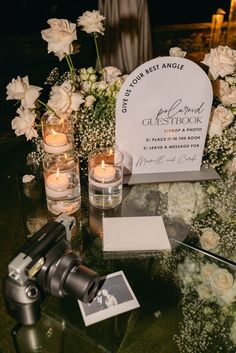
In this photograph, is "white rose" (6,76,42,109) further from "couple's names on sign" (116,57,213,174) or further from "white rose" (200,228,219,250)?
"white rose" (200,228,219,250)

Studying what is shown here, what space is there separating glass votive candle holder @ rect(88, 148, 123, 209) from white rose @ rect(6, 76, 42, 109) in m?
0.26

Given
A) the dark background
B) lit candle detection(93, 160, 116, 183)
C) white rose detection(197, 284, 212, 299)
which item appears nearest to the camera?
white rose detection(197, 284, 212, 299)

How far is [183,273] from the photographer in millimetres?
1123

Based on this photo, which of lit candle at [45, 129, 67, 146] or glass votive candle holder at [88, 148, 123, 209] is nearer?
glass votive candle holder at [88, 148, 123, 209]

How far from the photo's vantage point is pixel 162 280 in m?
1.12

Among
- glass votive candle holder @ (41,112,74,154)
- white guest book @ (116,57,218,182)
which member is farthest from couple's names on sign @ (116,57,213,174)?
glass votive candle holder @ (41,112,74,154)

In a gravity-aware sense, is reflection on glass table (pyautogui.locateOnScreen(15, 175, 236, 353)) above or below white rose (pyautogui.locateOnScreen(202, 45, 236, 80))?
below

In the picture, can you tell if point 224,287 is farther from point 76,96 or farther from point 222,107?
point 76,96

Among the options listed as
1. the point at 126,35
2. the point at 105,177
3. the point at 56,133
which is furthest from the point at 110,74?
the point at 126,35

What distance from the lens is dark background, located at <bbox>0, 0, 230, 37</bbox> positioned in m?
5.02

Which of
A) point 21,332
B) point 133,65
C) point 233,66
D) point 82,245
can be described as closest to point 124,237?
point 82,245

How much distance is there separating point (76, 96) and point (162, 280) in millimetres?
653

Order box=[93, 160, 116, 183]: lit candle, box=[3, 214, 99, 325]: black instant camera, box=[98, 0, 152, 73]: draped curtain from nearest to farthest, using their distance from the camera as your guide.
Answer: box=[3, 214, 99, 325]: black instant camera < box=[93, 160, 116, 183]: lit candle < box=[98, 0, 152, 73]: draped curtain

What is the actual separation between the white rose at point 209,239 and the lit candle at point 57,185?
456 mm
